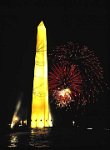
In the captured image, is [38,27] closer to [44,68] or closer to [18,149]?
[44,68]

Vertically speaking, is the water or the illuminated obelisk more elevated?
the illuminated obelisk

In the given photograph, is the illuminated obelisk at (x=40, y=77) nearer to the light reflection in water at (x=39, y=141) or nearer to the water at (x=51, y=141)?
the light reflection in water at (x=39, y=141)

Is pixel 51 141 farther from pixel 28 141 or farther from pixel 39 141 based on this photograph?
pixel 28 141

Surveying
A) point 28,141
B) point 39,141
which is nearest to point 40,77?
point 39,141

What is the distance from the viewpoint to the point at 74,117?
4422 inches

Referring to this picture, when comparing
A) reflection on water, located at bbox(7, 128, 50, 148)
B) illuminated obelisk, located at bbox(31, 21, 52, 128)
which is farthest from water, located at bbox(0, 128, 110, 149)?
illuminated obelisk, located at bbox(31, 21, 52, 128)

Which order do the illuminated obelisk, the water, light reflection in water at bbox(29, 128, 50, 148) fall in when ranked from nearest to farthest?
the water, light reflection in water at bbox(29, 128, 50, 148), the illuminated obelisk

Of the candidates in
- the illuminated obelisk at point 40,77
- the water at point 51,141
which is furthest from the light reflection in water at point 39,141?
the illuminated obelisk at point 40,77

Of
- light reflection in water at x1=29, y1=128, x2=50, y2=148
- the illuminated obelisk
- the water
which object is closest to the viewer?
the water

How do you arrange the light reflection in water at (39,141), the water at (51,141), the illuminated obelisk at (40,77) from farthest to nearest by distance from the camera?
the illuminated obelisk at (40,77) < the light reflection in water at (39,141) < the water at (51,141)

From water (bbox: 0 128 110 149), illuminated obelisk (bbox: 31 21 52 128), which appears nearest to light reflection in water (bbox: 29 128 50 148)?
water (bbox: 0 128 110 149)

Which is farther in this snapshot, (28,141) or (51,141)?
(51,141)

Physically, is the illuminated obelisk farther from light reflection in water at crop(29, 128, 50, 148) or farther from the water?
the water

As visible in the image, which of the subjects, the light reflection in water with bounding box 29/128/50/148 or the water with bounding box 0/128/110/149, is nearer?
the water with bounding box 0/128/110/149
